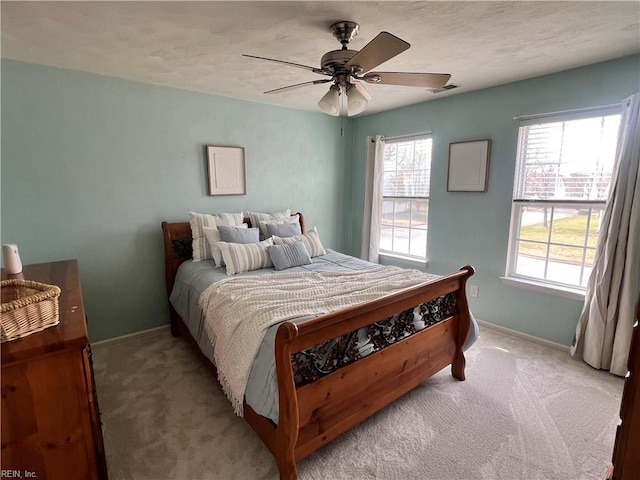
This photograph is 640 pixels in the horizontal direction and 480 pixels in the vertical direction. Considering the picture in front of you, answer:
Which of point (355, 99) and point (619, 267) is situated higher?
point (355, 99)

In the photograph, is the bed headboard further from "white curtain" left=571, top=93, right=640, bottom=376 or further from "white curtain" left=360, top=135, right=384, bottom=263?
"white curtain" left=571, top=93, right=640, bottom=376

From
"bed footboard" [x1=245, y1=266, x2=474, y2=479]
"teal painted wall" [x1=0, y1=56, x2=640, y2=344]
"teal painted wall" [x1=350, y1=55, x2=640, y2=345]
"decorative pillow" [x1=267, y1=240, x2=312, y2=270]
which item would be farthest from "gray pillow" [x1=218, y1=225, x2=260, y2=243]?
"teal painted wall" [x1=350, y1=55, x2=640, y2=345]

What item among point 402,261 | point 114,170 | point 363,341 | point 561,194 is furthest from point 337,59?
point 402,261

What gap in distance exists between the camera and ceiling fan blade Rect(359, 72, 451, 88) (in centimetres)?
185

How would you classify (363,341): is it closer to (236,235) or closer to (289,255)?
(289,255)

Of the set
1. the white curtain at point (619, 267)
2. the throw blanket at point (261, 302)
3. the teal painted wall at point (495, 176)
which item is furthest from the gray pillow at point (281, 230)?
the white curtain at point (619, 267)

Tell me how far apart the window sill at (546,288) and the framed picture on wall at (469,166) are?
931mm

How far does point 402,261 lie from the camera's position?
161 inches

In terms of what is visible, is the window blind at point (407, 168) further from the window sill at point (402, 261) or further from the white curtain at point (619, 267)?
the white curtain at point (619, 267)

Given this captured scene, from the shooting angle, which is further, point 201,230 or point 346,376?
point 201,230

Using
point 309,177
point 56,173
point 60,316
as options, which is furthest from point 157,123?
point 60,316

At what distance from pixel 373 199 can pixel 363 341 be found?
2.67 m

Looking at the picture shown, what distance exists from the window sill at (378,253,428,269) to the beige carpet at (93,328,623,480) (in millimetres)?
1388

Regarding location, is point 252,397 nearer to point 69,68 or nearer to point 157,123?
point 157,123
